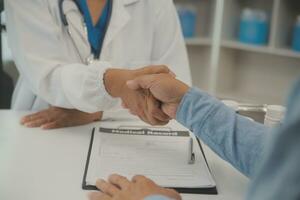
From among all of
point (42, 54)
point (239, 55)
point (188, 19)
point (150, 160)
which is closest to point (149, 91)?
point (150, 160)

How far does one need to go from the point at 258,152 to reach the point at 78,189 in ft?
1.20

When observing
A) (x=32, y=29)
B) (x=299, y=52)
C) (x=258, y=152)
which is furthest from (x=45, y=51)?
(x=299, y=52)

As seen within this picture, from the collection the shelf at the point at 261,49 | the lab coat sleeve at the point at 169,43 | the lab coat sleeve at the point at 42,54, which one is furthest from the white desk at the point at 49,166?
the shelf at the point at 261,49

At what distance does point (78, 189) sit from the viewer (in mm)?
880

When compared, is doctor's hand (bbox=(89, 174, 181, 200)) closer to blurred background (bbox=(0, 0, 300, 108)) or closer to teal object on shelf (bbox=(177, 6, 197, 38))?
blurred background (bbox=(0, 0, 300, 108))

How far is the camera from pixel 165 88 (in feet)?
3.49

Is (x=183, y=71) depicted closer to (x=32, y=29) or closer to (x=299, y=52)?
(x=32, y=29)

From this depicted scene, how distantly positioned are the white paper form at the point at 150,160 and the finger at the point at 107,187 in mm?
18

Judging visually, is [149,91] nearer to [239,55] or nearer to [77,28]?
[77,28]

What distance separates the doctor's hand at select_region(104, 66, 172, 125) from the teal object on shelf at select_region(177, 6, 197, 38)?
1657 mm

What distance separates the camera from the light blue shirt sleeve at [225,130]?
2.97 ft

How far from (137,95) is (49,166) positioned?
312 millimetres

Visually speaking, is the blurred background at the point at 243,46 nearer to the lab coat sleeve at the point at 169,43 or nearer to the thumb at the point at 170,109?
the lab coat sleeve at the point at 169,43

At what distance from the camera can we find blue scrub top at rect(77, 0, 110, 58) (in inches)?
57.0
